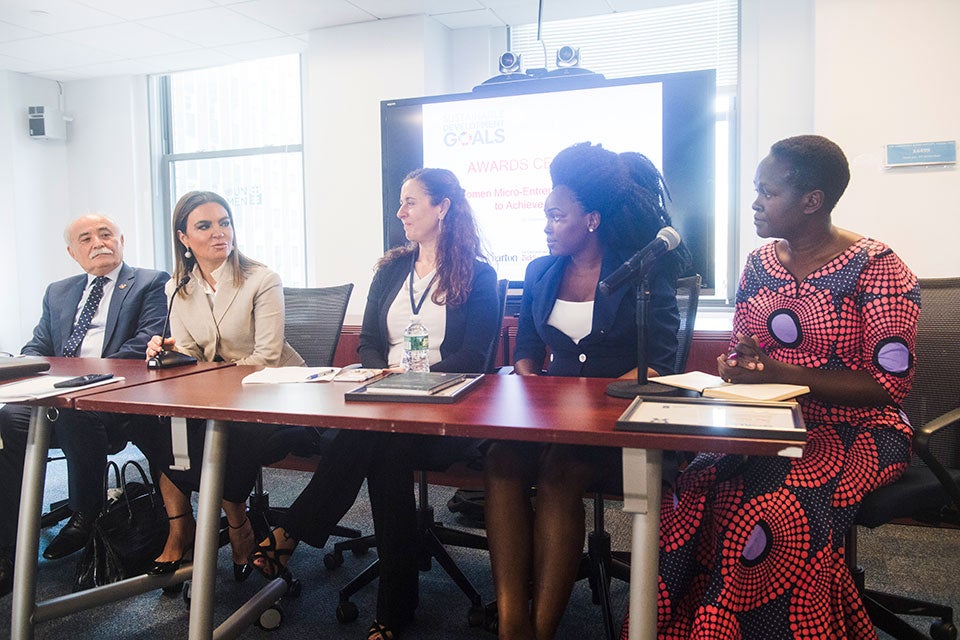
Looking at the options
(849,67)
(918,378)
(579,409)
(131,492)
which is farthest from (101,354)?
(849,67)

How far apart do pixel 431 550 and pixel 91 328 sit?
167cm

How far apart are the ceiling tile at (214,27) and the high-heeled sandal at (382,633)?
11.5 feet

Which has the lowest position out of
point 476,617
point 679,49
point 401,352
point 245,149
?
point 476,617

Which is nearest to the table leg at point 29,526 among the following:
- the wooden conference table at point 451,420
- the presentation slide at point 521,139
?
the wooden conference table at point 451,420

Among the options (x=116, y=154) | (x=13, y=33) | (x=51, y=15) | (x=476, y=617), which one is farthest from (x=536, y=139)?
(x=116, y=154)

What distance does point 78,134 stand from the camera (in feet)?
18.0

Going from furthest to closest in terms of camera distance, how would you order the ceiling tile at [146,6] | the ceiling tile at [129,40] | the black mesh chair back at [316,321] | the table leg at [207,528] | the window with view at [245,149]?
the window with view at [245,149], the ceiling tile at [129,40], the ceiling tile at [146,6], the black mesh chair back at [316,321], the table leg at [207,528]

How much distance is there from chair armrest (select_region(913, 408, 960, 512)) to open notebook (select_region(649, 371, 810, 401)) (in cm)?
30

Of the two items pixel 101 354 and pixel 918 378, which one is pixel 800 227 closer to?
pixel 918 378

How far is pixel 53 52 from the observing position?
468 cm

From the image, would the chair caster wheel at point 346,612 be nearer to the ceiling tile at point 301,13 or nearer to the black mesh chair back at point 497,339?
the black mesh chair back at point 497,339

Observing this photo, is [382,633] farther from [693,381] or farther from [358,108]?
[358,108]

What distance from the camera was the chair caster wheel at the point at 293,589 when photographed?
2.10 metres

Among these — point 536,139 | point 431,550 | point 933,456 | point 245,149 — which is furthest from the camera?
point 245,149
